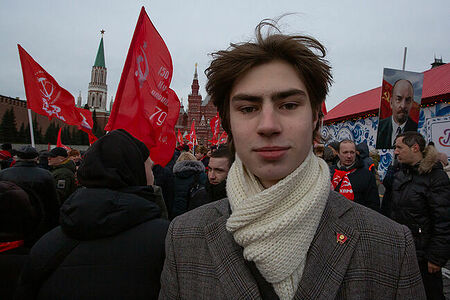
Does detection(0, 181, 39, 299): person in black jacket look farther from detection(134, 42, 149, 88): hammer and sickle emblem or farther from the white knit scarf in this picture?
the white knit scarf

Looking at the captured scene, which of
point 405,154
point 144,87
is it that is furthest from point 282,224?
point 144,87

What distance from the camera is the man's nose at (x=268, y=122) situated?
3.70 feet

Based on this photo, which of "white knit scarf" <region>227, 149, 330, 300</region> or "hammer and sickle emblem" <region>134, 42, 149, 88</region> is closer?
"white knit scarf" <region>227, 149, 330, 300</region>

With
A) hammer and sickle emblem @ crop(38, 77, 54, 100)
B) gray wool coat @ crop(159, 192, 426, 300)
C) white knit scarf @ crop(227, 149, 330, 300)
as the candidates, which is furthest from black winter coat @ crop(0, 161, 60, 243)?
white knit scarf @ crop(227, 149, 330, 300)

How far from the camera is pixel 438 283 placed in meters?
2.95

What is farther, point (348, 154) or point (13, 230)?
point (348, 154)

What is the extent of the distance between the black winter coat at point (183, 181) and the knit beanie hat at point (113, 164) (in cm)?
228

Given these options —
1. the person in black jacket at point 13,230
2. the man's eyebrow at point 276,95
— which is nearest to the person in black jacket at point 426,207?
the man's eyebrow at point 276,95

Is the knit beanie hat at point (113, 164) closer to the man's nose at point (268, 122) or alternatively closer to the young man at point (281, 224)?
the young man at point (281, 224)

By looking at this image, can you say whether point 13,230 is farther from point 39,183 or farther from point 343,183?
point 343,183

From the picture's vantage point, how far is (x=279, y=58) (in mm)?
1280

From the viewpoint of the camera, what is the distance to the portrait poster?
518cm

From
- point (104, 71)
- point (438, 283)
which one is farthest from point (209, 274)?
point (104, 71)

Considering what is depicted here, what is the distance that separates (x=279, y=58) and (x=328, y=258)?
2.97 feet
